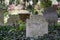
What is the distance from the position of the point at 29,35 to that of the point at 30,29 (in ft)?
0.60

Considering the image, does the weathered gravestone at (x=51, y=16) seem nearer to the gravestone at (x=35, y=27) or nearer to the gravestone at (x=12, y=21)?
the gravestone at (x=12, y=21)

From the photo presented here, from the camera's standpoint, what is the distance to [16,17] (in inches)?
383

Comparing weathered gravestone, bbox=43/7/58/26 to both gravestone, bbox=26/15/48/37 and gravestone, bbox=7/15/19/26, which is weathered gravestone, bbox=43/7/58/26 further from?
gravestone, bbox=26/15/48/37

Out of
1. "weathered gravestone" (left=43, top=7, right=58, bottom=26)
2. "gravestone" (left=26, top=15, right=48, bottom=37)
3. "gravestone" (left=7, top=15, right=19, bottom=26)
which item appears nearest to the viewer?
"gravestone" (left=26, top=15, right=48, bottom=37)

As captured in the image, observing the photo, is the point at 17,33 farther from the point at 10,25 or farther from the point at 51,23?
the point at 51,23

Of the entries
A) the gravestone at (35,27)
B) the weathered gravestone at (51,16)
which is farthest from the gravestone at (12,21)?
the gravestone at (35,27)

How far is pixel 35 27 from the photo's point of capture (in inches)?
274

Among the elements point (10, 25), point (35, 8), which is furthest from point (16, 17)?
point (35, 8)

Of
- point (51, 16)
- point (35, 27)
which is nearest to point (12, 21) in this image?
point (51, 16)

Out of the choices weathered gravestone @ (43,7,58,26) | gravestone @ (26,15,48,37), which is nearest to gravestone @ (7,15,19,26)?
weathered gravestone @ (43,7,58,26)

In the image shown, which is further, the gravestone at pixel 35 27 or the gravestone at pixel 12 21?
the gravestone at pixel 12 21

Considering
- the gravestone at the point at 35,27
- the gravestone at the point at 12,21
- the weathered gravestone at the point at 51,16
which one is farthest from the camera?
the weathered gravestone at the point at 51,16

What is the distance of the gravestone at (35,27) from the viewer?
6.88 metres

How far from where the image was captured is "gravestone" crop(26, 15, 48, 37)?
688cm
